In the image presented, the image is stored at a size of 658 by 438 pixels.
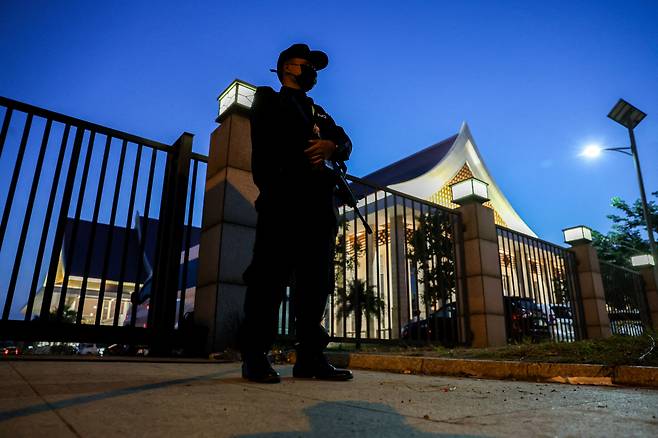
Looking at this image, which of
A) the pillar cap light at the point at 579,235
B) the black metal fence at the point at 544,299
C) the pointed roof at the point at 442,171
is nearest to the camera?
the black metal fence at the point at 544,299

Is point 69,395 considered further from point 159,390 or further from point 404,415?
point 404,415

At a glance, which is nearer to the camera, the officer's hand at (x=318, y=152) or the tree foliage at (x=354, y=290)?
the officer's hand at (x=318, y=152)

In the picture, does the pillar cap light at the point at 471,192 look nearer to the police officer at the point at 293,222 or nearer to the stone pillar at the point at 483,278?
the stone pillar at the point at 483,278

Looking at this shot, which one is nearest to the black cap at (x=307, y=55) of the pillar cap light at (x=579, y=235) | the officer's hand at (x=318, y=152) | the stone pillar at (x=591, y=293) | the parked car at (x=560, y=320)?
the officer's hand at (x=318, y=152)

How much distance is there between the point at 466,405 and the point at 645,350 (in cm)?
202

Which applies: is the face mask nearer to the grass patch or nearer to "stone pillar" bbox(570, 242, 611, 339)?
the grass patch

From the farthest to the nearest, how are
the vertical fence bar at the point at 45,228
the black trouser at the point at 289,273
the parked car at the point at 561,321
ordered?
the parked car at the point at 561,321 < the vertical fence bar at the point at 45,228 < the black trouser at the point at 289,273

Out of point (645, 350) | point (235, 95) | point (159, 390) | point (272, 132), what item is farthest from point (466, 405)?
point (235, 95)

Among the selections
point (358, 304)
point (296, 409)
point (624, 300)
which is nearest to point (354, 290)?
point (358, 304)

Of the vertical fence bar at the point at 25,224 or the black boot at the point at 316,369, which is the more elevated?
the vertical fence bar at the point at 25,224

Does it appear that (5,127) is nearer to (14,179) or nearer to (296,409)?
(14,179)

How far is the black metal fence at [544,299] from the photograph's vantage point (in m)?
7.74

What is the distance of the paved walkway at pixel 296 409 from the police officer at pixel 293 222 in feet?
1.10

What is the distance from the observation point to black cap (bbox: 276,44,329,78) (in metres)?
2.55
